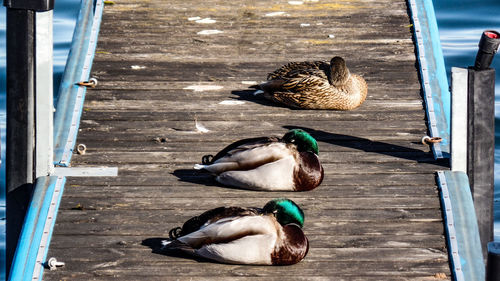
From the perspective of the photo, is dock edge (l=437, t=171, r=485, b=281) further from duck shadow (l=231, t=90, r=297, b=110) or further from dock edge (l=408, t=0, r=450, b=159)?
duck shadow (l=231, t=90, r=297, b=110)

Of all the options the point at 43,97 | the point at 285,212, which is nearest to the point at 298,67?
the point at 43,97

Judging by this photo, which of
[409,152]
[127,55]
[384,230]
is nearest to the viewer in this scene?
[384,230]

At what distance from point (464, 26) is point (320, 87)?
384 inches

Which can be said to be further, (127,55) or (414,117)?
(127,55)

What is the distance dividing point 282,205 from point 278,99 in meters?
2.38

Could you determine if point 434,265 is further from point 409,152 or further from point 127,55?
point 127,55

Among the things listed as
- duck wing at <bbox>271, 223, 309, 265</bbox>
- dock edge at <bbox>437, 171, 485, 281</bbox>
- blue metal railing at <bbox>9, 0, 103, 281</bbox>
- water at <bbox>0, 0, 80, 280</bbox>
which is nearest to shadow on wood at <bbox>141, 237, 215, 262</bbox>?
duck wing at <bbox>271, 223, 309, 265</bbox>

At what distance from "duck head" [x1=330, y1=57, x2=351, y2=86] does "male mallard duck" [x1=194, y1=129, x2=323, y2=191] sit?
1343mm

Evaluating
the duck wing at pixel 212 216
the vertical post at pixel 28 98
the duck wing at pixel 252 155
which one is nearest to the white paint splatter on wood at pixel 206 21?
the vertical post at pixel 28 98

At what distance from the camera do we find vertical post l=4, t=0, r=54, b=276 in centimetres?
693

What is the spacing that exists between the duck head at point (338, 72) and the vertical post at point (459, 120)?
3.53 ft

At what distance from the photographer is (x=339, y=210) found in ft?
21.2

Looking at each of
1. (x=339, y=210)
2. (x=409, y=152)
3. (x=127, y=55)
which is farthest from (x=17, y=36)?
(x=409, y=152)

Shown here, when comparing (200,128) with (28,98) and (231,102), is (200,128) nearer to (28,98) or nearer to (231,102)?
(231,102)
